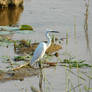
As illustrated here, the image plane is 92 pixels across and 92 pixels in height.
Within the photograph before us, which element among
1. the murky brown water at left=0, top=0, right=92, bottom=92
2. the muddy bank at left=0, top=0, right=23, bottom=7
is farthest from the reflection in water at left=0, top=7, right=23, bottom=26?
the muddy bank at left=0, top=0, right=23, bottom=7

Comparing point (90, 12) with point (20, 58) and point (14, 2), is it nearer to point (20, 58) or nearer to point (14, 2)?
point (14, 2)

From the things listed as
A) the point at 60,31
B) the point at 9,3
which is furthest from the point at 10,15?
the point at 60,31

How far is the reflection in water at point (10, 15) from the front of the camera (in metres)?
15.1

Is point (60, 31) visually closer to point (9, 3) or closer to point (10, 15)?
point (10, 15)

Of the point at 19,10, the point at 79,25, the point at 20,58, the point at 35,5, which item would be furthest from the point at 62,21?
the point at 20,58

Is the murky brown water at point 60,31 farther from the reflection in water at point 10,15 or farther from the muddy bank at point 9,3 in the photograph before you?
the muddy bank at point 9,3

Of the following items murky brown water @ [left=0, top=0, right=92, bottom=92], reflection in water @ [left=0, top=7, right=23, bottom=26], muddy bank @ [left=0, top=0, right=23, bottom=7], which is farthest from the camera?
muddy bank @ [left=0, top=0, right=23, bottom=7]

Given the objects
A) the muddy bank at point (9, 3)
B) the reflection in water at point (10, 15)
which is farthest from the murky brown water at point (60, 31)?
the muddy bank at point (9, 3)

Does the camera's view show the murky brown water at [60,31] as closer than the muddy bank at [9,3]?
Yes

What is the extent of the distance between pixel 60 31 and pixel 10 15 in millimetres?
4313

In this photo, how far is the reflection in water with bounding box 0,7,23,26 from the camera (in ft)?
49.4

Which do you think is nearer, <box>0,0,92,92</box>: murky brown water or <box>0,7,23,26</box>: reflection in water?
<box>0,0,92,92</box>: murky brown water

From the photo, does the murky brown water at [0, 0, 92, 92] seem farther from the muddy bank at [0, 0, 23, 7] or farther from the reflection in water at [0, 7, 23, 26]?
the muddy bank at [0, 0, 23, 7]

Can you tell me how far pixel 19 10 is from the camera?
17453 millimetres
